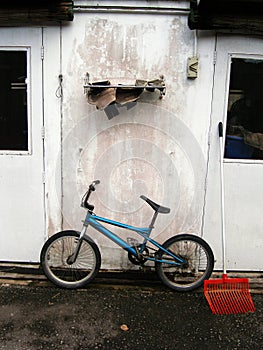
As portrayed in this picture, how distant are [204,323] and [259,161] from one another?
2098 mm

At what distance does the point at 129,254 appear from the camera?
440cm

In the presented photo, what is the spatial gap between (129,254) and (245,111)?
2.33 metres

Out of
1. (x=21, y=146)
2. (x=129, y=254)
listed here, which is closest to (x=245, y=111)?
(x=129, y=254)

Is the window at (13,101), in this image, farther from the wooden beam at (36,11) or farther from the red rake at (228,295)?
the red rake at (228,295)

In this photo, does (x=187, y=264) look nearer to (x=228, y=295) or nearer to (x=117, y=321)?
(x=228, y=295)

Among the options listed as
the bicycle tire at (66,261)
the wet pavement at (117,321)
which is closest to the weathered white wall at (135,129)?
the bicycle tire at (66,261)

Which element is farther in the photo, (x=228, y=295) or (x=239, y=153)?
(x=239, y=153)

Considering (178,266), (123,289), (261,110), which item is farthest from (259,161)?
(123,289)

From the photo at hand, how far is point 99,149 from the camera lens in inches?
177

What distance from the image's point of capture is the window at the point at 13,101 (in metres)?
4.42

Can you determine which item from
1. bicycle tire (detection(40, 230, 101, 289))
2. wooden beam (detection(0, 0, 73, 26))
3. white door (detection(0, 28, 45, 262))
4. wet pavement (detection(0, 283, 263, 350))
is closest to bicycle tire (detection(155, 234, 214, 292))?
wet pavement (detection(0, 283, 263, 350))

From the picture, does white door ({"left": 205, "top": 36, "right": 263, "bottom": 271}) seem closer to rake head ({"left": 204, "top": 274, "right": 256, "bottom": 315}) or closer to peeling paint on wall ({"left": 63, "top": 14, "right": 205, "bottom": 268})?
peeling paint on wall ({"left": 63, "top": 14, "right": 205, "bottom": 268})

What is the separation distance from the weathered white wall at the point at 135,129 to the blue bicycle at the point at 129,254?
272mm

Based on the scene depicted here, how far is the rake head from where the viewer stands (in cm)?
402
